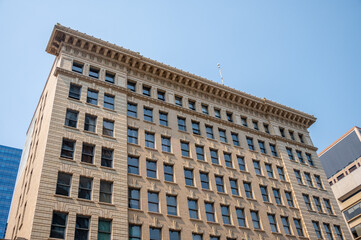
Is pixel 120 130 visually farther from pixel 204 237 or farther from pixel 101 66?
pixel 204 237

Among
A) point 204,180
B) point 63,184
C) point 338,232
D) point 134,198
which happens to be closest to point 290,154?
point 338,232

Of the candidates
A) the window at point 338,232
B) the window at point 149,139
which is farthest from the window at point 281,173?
the window at point 149,139

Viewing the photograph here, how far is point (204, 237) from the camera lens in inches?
1337

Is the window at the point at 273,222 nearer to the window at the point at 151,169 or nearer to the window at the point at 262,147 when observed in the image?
the window at the point at 262,147

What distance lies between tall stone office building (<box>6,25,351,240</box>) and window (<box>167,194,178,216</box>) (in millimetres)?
113

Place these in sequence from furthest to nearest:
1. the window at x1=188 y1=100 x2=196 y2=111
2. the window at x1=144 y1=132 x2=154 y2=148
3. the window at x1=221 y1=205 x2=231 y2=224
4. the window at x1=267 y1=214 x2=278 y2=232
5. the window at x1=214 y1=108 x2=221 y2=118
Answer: the window at x1=214 y1=108 x2=221 y2=118
the window at x1=188 y1=100 x2=196 y2=111
the window at x1=267 y1=214 x2=278 y2=232
the window at x1=144 y1=132 x2=154 y2=148
the window at x1=221 y1=205 x2=231 y2=224

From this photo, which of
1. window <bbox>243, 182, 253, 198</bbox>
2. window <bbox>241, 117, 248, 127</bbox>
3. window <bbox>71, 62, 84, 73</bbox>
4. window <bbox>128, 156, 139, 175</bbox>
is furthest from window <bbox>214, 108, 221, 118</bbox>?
window <bbox>71, 62, 84, 73</bbox>

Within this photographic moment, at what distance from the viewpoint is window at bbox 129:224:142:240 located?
30703 millimetres

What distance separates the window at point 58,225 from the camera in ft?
90.0

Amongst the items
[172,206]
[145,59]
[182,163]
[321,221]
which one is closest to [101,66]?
[145,59]

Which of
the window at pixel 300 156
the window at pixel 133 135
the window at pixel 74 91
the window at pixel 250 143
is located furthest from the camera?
the window at pixel 300 156

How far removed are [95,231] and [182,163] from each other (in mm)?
12521

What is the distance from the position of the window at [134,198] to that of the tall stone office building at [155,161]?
0.34 ft

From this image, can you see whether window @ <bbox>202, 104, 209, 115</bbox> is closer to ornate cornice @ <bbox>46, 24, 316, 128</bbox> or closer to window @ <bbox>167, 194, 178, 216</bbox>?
ornate cornice @ <bbox>46, 24, 316, 128</bbox>
